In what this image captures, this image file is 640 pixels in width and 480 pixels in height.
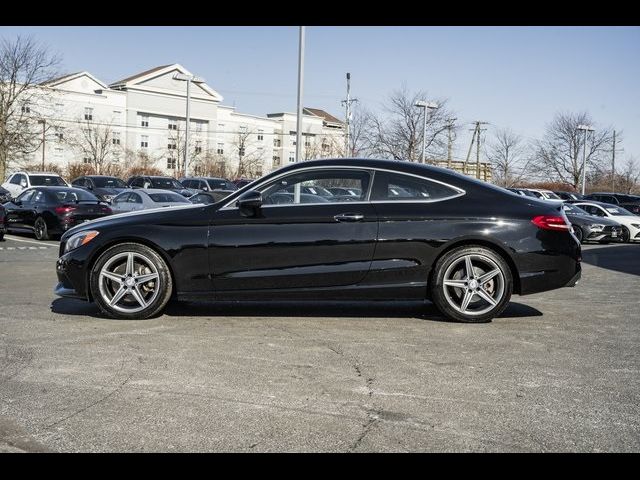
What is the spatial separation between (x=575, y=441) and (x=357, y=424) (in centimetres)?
110

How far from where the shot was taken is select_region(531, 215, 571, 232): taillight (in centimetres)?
665

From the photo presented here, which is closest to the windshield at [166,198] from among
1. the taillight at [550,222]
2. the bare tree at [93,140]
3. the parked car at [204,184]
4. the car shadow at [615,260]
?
the car shadow at [615,260]

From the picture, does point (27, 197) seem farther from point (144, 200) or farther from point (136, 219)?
point (136, 219)

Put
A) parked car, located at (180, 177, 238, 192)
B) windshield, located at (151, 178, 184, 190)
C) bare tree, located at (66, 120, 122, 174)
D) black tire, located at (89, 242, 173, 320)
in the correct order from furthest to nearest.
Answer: bare tree, located at (66, 120, 122, 174) < parked car, located at (180, 177, 238, 192) < windshield, located at (151, 178, 184, 190) < black tire, located at (89, 242, 173, 320)

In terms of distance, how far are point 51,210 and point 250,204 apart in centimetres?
1289

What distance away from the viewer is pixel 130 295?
22.1ft

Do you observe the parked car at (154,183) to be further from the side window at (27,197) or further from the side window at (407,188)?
the side window at (407,188)

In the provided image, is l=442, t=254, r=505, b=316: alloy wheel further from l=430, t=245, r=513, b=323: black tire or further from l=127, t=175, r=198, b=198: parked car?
l=127, t=175, r=198, b=198: parked car

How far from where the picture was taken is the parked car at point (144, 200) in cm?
1959

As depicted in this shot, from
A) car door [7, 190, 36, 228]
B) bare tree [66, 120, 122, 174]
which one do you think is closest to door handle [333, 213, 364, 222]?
car door [7, 190, 36, 228]

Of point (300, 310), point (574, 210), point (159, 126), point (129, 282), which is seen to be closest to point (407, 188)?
point (300, 310)

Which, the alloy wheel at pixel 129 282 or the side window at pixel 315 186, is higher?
the side window at pixel 315 186

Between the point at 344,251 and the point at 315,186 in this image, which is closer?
the point at 344,251

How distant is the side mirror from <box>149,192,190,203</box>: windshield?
44.3ft
